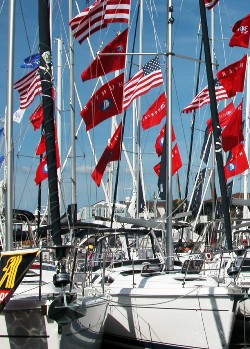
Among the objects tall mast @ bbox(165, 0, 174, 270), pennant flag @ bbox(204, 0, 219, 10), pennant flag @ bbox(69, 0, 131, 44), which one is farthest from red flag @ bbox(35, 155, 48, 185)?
tall mast @ bbox(165, 0, 174, 270)

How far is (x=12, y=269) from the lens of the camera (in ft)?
35.2

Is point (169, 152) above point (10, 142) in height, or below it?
above

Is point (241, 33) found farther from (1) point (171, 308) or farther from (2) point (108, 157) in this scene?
(1) point (171, 308)

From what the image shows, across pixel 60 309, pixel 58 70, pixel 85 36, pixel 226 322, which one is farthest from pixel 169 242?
pixel 58 70

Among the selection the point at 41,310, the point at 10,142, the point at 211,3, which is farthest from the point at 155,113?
the point at 41,310

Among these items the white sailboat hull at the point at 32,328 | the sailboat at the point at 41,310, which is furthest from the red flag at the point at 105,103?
the white sailboat hull at the point at 32,328

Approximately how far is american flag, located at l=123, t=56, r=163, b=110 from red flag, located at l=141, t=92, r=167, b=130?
2.83 metres

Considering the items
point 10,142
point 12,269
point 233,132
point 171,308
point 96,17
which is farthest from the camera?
point 233,132

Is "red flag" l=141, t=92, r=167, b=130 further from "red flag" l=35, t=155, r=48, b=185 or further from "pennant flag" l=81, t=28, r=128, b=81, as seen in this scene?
"pennant flag" l=81, t=28, r=128, b=81

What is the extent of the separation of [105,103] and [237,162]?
7.83 metres

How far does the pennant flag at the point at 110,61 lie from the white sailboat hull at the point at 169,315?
20.0 feet

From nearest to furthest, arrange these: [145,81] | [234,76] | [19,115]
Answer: [145,81], [234,76], [19,115]

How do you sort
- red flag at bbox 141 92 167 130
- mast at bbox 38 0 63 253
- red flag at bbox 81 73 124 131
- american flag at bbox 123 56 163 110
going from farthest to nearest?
red flag at bbox 141 92 167 130 < american flag at bbox 123 56 163 110 < red flag at bbox 81 73 124 131 < mast at bbox 38 0 63 253

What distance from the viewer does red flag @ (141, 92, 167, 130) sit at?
75.3ft
